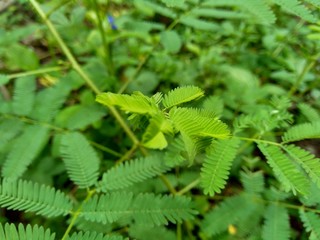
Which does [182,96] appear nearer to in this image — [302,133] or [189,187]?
[302,133]

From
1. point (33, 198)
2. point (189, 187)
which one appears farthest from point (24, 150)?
point (189, 187)

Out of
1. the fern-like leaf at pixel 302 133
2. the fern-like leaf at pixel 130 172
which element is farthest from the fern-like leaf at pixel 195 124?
the fern-like leaf at pixel 130 172

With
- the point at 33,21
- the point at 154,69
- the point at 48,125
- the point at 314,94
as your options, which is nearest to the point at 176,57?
the point at 154,69

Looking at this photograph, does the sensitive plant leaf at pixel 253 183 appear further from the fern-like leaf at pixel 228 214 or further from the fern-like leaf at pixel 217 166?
the fern-like leaf at pixel 217 166

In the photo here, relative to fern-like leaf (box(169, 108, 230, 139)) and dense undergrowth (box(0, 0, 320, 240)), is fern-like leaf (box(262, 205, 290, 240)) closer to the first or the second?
dense undergrowth (box(0, 0, 320, 240))

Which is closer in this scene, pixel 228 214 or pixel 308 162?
pixel 308 162

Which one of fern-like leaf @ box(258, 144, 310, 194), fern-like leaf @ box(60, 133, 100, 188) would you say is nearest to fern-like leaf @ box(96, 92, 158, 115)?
fern-like leaf @ box(258, 144, 310, 194)
